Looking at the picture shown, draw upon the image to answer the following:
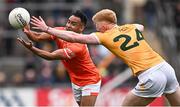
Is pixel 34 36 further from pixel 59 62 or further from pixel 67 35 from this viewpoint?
pixel 59 62

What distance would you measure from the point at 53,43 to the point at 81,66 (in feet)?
21.7

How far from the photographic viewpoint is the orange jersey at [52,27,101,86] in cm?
1248

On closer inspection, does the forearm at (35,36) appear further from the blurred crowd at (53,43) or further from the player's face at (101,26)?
the blurred crowd at (53,43)

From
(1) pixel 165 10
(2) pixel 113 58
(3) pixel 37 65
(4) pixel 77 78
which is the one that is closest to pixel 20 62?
(3) pixel 37 65

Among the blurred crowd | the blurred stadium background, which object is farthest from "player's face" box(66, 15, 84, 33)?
the blurred crowd

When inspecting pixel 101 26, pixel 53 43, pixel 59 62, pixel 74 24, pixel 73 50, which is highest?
pixel 101 26

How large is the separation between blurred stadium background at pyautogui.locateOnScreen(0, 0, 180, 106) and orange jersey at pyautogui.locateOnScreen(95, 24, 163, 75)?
6070 mm

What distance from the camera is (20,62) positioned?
19.6 meters

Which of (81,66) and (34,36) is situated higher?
(34,36)

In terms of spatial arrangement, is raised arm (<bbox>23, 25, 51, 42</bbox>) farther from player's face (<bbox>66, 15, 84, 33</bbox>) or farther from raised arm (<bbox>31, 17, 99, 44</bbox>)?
raised arm (<bbox>31, 17, 99, 44</bbox>)

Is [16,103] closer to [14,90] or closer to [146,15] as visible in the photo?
[14,90]

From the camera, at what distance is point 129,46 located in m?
11.5

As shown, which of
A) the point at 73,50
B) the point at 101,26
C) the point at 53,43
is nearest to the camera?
the point at 101,26

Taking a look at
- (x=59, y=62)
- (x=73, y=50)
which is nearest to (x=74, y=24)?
(x=73, y=50)
